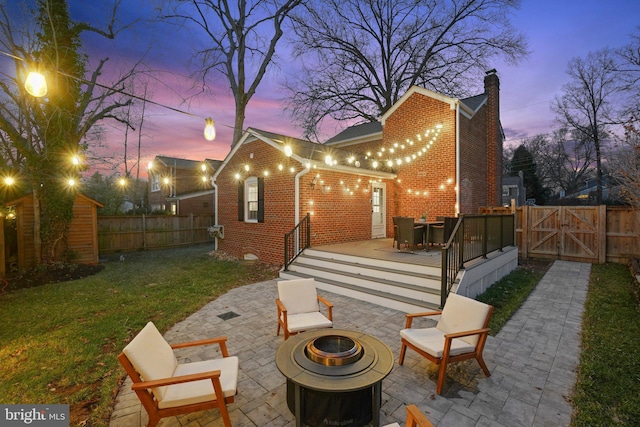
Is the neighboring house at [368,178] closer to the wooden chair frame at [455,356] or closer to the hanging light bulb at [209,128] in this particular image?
the hanging light bulb at [209,128]

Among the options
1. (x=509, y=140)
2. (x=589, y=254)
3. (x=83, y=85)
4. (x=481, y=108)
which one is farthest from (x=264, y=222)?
(x=509, y=140)

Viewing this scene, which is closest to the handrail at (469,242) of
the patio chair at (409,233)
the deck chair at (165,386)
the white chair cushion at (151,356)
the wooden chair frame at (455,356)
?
the patio chair at (409,233)

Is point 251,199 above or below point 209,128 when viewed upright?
below

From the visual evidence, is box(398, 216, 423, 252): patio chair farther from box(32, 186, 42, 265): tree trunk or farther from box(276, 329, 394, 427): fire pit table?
box(32, 186, 42, 265): tree trunk

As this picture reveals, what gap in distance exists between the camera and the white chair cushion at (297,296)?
4.46 m

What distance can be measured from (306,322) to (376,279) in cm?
285

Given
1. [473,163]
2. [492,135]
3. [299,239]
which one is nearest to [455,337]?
[299,239]

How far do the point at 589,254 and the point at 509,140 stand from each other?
91.1 ft

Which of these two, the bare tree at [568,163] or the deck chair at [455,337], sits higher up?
the bare tree at [568,163]

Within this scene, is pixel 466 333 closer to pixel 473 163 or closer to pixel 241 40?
pixel 473 163

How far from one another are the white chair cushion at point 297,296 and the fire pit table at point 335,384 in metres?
1.73

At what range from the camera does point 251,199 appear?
434 inches

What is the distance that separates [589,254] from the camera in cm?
989

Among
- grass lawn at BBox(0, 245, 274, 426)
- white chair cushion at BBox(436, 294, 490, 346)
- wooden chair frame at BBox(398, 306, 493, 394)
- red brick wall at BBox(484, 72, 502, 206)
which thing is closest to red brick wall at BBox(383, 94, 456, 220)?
red brick wall at BBox(484, 72, 502, 206)
